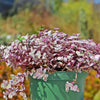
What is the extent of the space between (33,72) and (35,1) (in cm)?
1889

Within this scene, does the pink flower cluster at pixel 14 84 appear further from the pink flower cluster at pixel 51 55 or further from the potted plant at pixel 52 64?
the pink flower cluster at pixel 51 55

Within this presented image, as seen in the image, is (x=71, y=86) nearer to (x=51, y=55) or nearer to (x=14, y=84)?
(x=51, y=55)

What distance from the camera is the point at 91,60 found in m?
2.06

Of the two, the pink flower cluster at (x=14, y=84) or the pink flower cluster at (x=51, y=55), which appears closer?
the pink flower cluster at (x=51, y=55)

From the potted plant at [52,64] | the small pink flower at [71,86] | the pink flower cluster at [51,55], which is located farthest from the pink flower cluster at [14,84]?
the small pink flower at [71,86]

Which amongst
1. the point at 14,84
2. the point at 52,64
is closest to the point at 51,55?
the point at 52,64

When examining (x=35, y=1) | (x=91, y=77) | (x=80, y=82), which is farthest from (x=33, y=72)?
(x=35, y=1)

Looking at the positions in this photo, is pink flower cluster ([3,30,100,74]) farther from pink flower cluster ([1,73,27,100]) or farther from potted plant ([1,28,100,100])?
pink flower cluster ([1,73,27,100])

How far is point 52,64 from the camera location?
206 cm

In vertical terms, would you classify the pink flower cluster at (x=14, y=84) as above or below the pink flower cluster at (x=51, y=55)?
below

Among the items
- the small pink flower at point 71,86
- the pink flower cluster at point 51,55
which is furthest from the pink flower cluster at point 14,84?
the small pink flower at point 71,86

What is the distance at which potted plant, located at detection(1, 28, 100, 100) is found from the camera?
2004 mm

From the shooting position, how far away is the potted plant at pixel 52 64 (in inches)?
78.9

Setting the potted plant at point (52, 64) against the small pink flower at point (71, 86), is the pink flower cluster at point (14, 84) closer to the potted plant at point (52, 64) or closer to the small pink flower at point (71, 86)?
the potted plant at point (52, 64)
